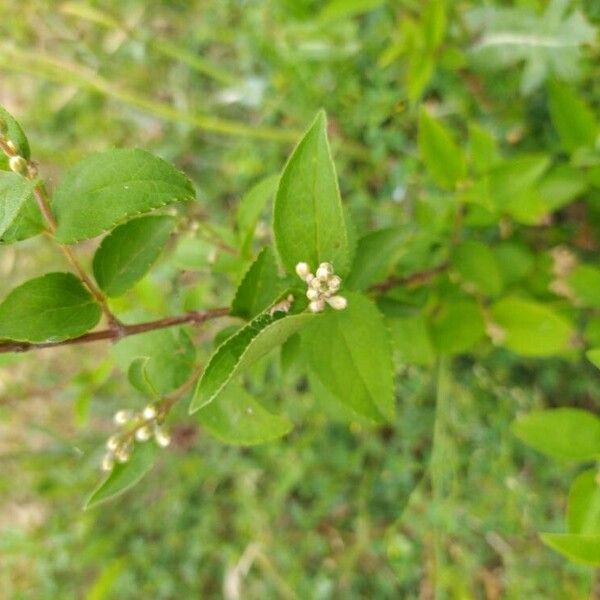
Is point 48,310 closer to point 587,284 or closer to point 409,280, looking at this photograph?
point 409,280

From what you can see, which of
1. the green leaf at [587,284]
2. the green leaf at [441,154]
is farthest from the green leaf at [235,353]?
the green leaf at [587,284]

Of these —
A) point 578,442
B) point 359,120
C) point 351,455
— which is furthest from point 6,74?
point 578,442

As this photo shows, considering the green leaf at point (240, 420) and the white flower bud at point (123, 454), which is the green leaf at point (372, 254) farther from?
the white flower bud at point (123, 454)

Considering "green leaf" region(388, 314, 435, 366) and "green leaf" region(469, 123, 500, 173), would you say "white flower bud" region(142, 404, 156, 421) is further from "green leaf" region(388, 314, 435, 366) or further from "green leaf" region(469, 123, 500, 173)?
"green leaf" region(469, 123, 500, 173)

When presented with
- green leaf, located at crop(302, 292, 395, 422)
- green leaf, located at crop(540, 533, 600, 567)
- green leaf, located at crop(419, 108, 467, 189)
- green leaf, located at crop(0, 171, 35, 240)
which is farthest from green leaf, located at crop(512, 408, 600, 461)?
green leaf, located at crop(0, 171, 35, 240)

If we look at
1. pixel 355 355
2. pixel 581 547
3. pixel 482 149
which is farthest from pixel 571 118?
pixel 581 547

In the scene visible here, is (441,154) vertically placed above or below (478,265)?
above
